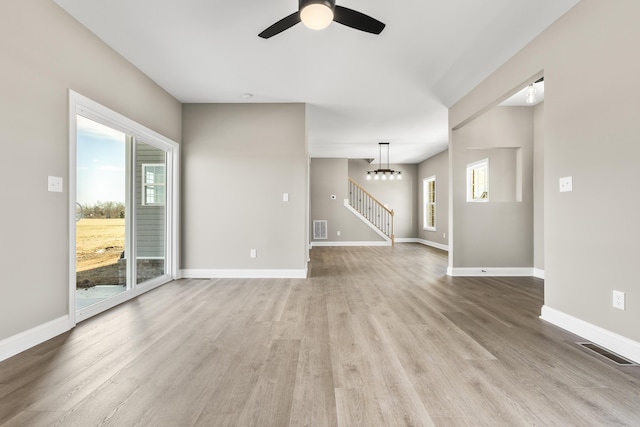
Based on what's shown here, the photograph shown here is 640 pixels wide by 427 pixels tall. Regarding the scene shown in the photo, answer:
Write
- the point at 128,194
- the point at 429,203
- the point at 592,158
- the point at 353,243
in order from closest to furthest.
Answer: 1. the point at 592,158
2. the point at 128,194
3. the point at 353,243
4. the point at 429,203

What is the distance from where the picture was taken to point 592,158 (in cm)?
237

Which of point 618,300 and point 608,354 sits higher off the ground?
point 618,300

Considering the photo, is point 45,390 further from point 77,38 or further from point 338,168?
point 338,168

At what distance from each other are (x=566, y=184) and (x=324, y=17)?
8.03 feet

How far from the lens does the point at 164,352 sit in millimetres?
2143

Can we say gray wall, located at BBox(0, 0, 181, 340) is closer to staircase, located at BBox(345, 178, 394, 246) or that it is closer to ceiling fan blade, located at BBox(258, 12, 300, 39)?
ceiling fan blade, located at BBox(258, 12, 300, 39)

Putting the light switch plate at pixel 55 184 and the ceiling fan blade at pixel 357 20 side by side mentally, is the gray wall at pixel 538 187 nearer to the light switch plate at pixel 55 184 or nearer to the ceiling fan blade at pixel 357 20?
the ceiling fan blade at pixel 357 20

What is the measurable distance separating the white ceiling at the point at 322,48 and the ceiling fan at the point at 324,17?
1.35 feet

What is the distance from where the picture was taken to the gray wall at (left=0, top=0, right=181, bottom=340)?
6.87ft

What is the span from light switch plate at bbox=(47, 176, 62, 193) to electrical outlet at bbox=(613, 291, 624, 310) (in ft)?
14.5

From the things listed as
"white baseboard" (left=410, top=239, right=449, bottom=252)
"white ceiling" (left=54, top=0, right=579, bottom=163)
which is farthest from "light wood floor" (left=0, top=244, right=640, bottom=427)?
"white baseboard" (left=410, top=239, right=449, bottom=252)

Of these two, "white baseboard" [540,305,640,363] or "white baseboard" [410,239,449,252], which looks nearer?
"white baseboard" [540,305,640,363]

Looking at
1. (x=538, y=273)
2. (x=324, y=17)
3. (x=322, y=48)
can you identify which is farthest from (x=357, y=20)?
(x=538, y=273)

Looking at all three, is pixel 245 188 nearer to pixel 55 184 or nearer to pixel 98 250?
pixel 98 250
